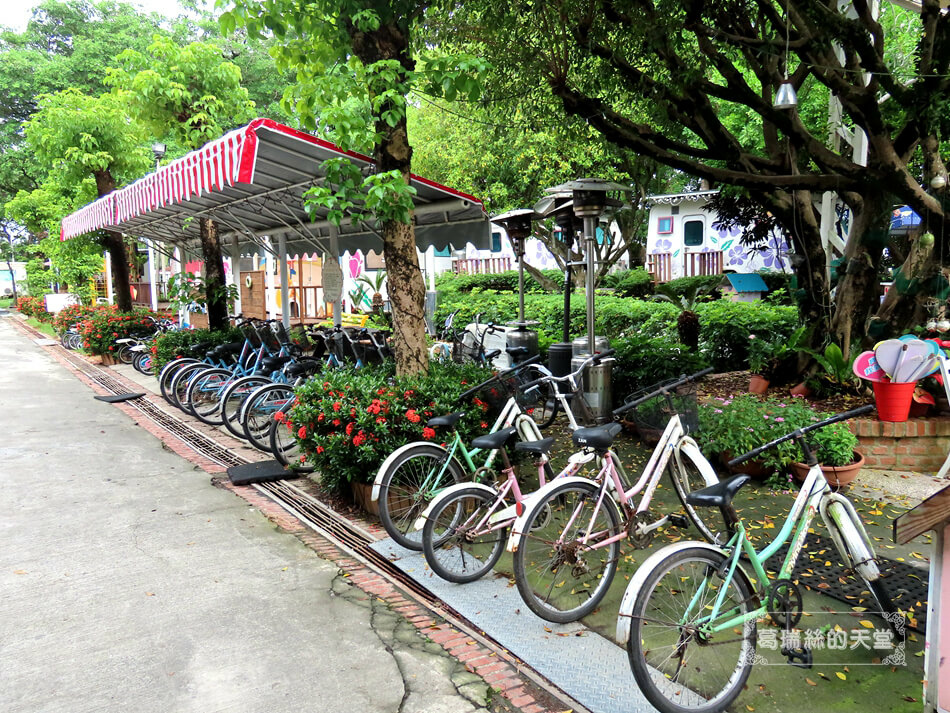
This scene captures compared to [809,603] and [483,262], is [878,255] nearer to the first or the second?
[809,603]

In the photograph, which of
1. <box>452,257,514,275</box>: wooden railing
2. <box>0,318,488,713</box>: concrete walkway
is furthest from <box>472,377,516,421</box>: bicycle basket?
<box>452,257,514,275</box>: wooden railing

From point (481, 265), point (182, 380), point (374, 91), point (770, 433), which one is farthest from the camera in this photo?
point (481, 265)

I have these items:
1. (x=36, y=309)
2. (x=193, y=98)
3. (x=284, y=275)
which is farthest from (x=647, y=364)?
(x=36, y=309)

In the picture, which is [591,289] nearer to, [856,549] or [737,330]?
[737,330]

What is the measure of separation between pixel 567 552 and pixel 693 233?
21.3 metres

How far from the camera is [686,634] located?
107 inches

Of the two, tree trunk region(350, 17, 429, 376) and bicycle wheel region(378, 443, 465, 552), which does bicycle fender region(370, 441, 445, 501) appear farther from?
tree trunk region(350, 17, 429, 376)

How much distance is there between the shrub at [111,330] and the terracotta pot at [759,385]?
13.0 metres

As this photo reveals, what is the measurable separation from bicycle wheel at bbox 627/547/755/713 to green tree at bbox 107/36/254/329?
1071cm

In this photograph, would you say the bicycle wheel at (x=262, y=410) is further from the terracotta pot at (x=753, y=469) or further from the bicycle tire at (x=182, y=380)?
the terracotta pot at (x=753, y=469)

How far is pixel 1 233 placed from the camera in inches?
1746

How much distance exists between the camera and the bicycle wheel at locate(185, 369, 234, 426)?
28.4ft

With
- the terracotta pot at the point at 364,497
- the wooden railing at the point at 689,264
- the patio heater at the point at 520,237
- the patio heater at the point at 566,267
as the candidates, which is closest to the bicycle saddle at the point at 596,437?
the terracotta pot at the point at 364,497

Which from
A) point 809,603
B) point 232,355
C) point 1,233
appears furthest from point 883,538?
point 1,233
